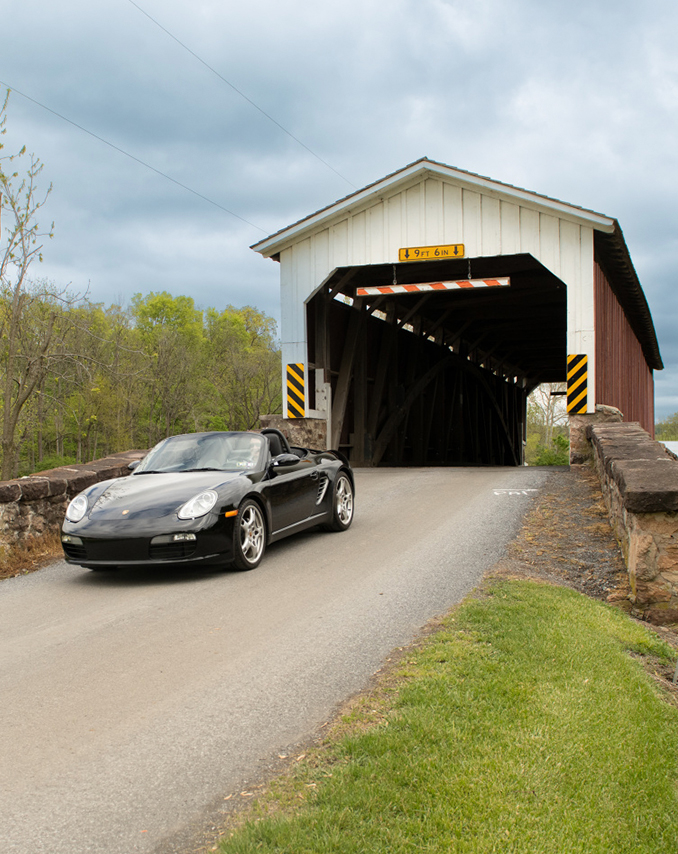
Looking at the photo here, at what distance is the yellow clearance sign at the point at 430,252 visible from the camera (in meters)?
14.8

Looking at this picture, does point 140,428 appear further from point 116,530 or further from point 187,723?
point 187,723

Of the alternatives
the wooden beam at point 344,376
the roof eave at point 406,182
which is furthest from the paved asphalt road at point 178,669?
the wooden beam at point 344,376

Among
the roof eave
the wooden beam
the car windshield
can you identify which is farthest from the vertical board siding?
the car windshield

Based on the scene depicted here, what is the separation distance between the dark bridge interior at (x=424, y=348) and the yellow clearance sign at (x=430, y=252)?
78 cm

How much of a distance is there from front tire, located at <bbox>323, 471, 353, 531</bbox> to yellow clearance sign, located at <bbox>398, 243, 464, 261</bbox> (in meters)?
7.56

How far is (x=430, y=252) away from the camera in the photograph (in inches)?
591

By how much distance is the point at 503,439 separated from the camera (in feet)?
119

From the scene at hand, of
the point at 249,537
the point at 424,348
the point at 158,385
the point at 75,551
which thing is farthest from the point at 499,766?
the point at 158,385

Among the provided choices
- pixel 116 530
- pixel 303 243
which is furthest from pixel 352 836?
pixel 303 243

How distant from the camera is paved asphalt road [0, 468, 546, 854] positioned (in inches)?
106

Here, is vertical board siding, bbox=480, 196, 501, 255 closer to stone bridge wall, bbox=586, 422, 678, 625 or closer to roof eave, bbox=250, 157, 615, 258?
roof eave, bbox=250, 157, 615, 258

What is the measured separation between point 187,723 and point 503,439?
33936 millimetres

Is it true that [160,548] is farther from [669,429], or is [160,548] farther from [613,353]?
[669,429]

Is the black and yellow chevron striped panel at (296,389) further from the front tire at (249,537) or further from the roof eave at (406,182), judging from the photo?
the front tire at (249,537)
